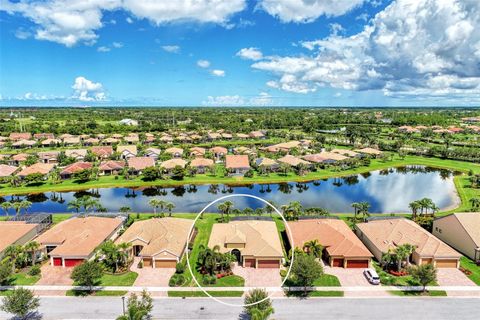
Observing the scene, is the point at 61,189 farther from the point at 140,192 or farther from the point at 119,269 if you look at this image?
the point at 119,269

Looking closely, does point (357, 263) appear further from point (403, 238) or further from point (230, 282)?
point (230, 282)

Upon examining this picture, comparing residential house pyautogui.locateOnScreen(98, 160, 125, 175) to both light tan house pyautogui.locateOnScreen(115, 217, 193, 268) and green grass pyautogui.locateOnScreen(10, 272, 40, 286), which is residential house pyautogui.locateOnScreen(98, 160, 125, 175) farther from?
green grass pyautogui.locateOnScreen(10, 272, 40, 286)

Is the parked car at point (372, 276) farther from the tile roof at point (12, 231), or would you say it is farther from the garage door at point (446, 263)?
the tile roof at point (12, 231)

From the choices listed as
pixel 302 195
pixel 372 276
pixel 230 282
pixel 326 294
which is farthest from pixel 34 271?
pixel 302 195

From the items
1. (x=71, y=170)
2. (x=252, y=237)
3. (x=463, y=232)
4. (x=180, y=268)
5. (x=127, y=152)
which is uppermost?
(x=127, y=152)

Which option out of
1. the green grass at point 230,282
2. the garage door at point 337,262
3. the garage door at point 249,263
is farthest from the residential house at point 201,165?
the garage door at point 337,262

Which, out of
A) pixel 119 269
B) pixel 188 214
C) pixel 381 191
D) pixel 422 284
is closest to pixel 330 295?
pixel 422 284
